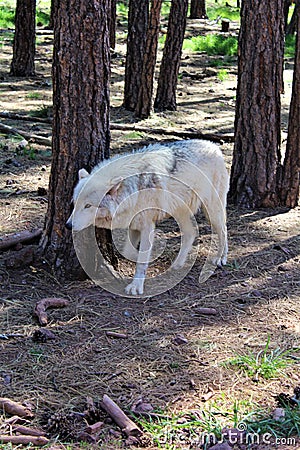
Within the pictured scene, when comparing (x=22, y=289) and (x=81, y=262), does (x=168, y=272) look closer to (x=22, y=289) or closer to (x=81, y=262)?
(x=81, y=262)

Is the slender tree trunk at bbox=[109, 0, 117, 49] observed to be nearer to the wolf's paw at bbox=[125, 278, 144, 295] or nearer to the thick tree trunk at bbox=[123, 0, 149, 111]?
the thick tree trunk at bbox=[123, 0, 149, 111]

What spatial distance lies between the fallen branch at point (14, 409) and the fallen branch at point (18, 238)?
242cm

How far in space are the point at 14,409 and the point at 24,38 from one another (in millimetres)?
11989

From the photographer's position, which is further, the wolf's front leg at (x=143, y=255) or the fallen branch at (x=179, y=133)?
the fallen branch at (x=179, y=133)

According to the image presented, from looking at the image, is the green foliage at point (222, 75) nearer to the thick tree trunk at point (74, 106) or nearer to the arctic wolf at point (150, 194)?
the arctic wolf at point (150, 194)

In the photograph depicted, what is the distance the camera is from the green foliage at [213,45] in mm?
20141

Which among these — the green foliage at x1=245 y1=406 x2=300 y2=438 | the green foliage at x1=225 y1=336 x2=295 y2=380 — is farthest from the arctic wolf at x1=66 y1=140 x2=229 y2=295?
the green foliage at x1=245 y1=406 x2=300 y2=438

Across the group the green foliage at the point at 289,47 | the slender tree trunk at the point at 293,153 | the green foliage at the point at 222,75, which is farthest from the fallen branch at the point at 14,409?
the green foliage at the point at 289,47

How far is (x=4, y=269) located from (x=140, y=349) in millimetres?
1748

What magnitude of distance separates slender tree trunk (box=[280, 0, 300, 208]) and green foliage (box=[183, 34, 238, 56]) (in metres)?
12.8

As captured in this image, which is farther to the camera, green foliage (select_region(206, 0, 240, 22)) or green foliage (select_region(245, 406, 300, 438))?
green foliage (select_region(206, 0, 240, 22))

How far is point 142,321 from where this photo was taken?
16.1 ft

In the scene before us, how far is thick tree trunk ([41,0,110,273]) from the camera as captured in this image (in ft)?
16.7

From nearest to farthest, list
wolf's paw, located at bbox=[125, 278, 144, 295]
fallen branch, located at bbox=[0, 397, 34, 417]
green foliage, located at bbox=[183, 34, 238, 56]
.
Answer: fallen branch, located at bbox=[0, 397, 34, 417]
wolf's paw, located at bbox=[125, 278, 144, 295]
green foliage, located at bbox=[183, 34, 238, 56]
